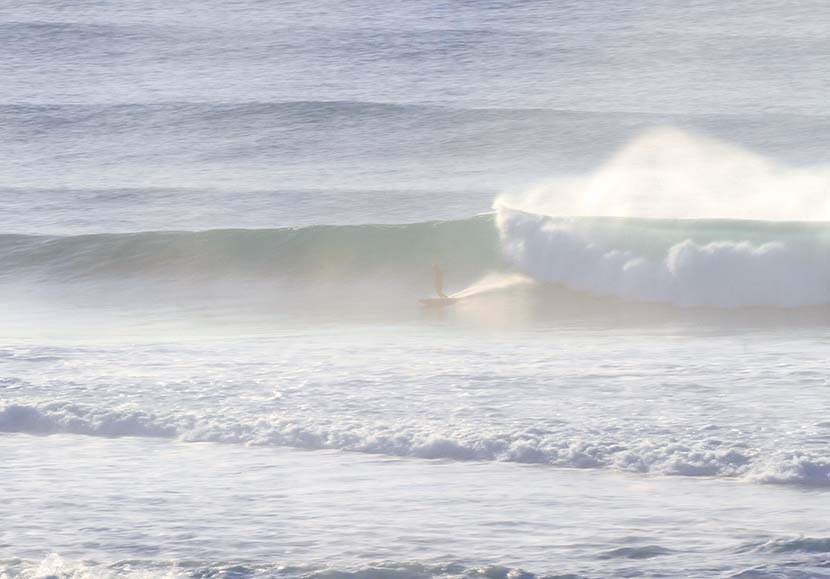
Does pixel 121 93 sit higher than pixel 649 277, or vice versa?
pixel 121 93

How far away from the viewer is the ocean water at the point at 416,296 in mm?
7426

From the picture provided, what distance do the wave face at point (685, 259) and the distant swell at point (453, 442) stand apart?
22.3 feet

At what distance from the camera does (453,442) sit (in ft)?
29.1

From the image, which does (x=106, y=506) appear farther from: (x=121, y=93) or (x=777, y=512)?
(x=121, y=93)

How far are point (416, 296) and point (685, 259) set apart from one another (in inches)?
127

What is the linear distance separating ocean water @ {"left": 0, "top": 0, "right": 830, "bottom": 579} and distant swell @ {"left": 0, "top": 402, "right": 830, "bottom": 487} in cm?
3

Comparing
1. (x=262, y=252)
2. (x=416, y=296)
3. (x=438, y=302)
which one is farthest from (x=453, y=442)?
(x=262, y=252)

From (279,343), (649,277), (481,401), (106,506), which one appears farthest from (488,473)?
(649,277)

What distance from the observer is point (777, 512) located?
7340 millimetres

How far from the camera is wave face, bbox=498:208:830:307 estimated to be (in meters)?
15.3

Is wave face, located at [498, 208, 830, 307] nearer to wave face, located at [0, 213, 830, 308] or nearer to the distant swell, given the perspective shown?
wave face, located at [0, 213, 830, 308]

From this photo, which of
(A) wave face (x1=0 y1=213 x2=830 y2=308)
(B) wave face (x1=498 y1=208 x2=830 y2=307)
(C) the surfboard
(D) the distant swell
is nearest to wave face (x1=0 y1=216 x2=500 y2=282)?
(A) wave face (x1=0 y1=213 x2=830 y2=308)

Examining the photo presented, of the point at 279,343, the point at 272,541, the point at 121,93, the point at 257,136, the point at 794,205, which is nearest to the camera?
the point at 272,541

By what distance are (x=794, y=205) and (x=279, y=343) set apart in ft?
29.0
